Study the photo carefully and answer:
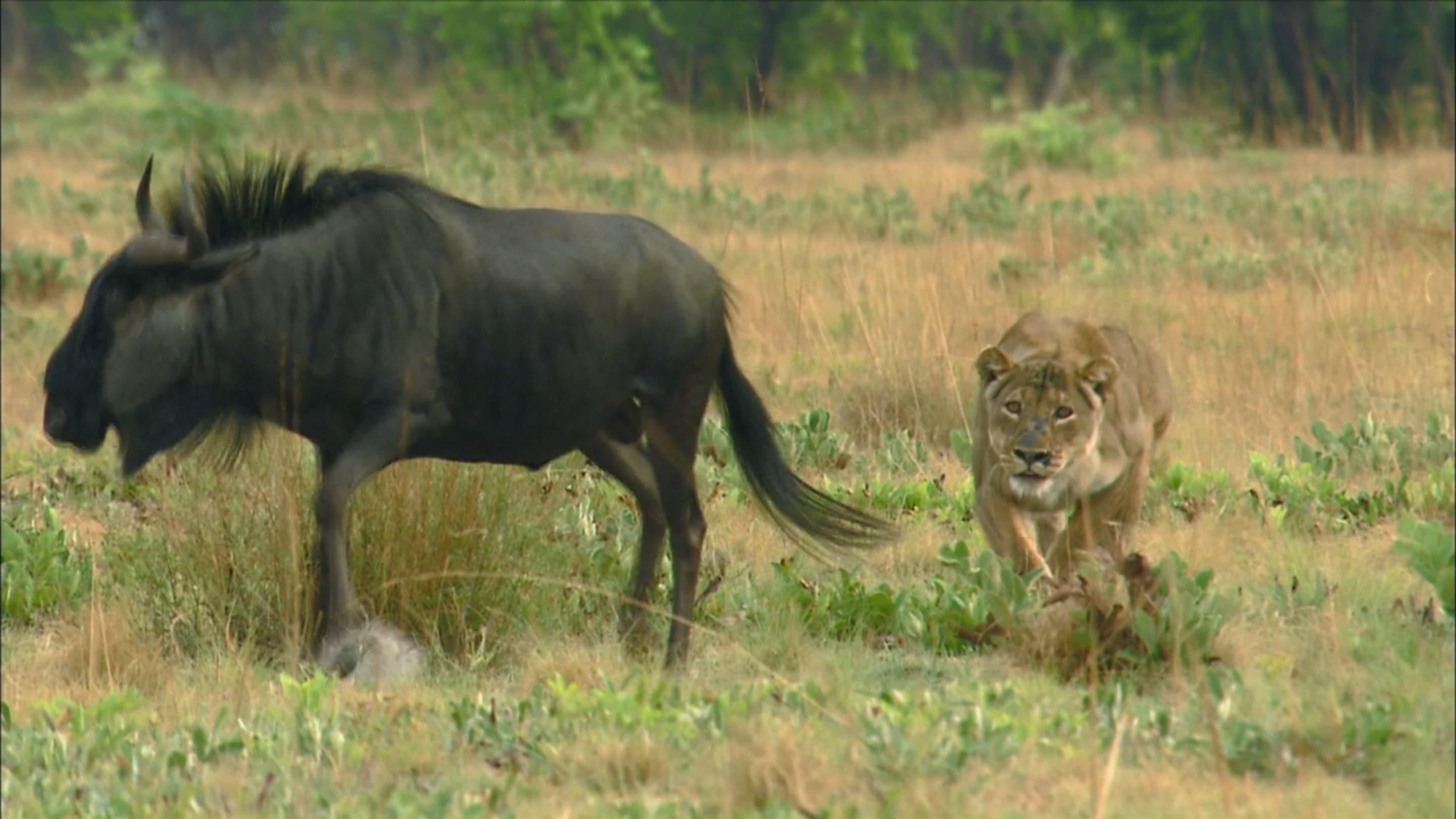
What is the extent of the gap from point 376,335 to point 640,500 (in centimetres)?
106

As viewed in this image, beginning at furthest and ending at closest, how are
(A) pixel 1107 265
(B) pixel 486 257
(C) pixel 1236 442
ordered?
(A) pixel 1107 265 → (C) pixel 1236 442 → (B) pixel 486 257

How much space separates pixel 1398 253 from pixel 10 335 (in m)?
9.12

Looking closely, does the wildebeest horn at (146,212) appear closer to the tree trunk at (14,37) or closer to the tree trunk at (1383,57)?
the tree trunk at (1383,57)

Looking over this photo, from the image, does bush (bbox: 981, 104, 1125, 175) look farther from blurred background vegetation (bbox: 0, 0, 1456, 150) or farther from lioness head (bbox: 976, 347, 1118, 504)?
lioness head (bbox: 976, 347, 1118, 504)

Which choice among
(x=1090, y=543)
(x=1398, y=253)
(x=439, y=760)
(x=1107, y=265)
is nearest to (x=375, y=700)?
(x=439, y=760)

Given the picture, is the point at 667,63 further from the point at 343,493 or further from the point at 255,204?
the point at 343,493

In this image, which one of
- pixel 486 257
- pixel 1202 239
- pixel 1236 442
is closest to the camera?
pixel 486 257

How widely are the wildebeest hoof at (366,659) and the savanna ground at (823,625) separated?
0.11m

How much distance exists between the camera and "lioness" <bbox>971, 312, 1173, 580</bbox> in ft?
21.8

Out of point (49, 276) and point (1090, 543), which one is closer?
point (1090, 543)

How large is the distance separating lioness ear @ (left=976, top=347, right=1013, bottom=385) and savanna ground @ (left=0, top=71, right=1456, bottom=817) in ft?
2.01

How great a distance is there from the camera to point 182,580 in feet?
21.5

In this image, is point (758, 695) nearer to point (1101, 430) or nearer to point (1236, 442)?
point (1101, 430)

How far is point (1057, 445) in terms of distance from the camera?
21.7ft
